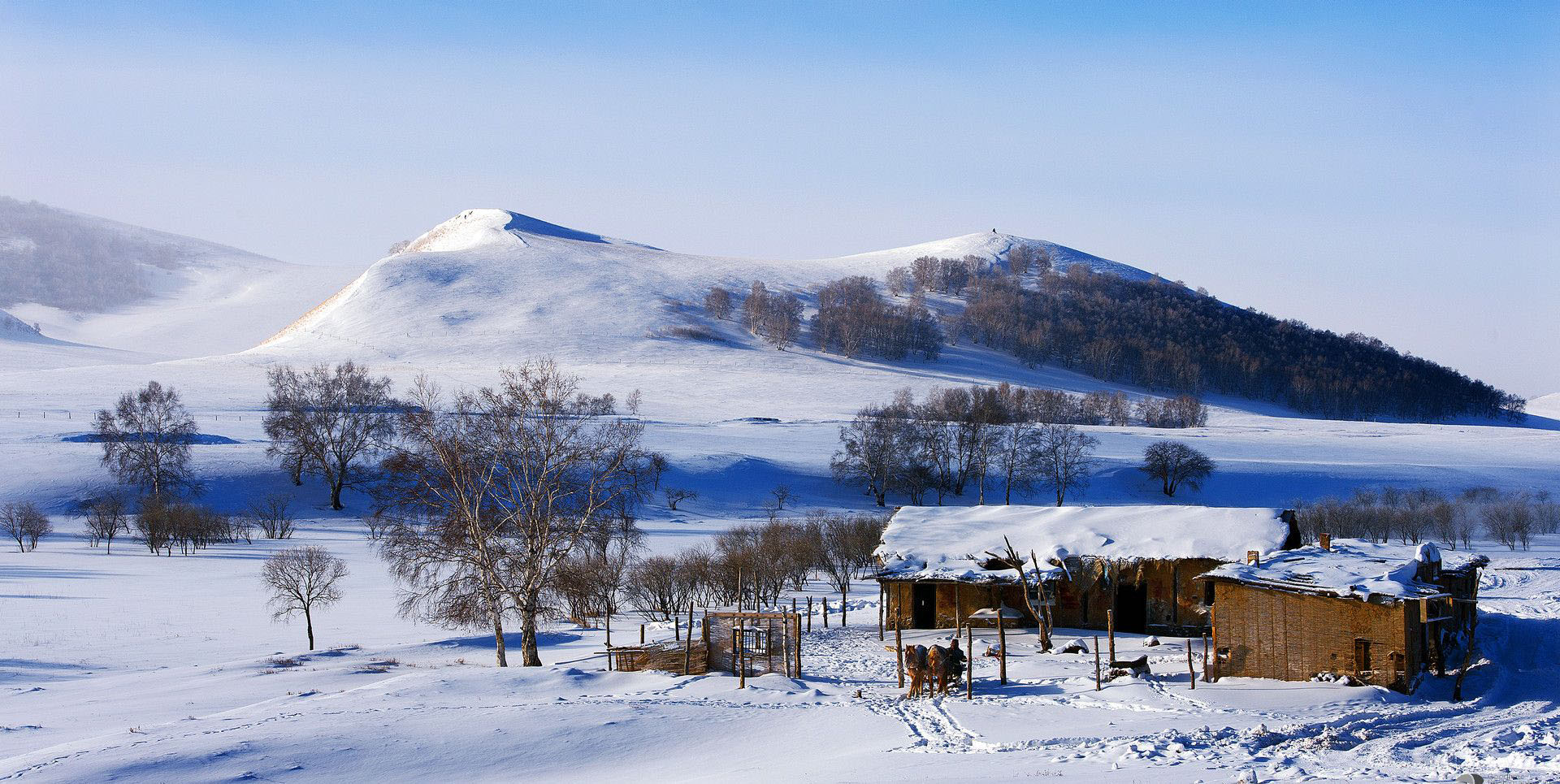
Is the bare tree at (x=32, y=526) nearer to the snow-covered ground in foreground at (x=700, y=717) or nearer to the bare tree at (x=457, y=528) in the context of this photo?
the snow-covered ground in foreground at (x=700, y=717)

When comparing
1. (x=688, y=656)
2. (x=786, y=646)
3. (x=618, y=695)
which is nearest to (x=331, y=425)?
(x=688, y=656)

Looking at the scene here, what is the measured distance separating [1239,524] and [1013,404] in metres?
65.4

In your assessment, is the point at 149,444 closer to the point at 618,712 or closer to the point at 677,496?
the point at 677,496

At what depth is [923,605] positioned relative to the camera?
31.5 metres

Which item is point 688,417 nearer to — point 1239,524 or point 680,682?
point 1239,524

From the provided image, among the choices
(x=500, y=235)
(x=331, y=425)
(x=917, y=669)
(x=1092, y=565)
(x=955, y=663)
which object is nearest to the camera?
(x=917, y=669)

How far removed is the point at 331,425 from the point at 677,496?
20.1 metres

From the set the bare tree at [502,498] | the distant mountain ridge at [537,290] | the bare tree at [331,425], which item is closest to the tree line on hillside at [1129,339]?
the distant mountain ridge at [537,290]

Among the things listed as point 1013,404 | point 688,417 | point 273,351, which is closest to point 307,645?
point 688,417

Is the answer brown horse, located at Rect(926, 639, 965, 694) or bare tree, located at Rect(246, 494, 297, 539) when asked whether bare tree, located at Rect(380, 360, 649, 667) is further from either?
bare tree, located at Rect(246, 494, 297, 539)

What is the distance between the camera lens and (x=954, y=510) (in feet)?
118

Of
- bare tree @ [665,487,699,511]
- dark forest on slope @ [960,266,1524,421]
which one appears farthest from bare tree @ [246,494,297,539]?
dark forest on slope @ [960,266,1524,421]

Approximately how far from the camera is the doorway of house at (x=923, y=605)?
31.3 metres

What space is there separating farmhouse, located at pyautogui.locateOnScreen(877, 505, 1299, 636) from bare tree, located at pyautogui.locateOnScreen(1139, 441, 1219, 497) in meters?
38.6
